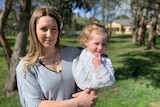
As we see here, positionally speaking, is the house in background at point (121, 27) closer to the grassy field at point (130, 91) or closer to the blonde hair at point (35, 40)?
the grassy field at point (130, 91)

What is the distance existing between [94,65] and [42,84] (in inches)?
16.2

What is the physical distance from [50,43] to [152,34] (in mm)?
17878

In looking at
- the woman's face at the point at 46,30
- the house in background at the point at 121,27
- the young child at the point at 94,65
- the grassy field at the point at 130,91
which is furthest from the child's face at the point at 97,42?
the house in background at the point at 121,27

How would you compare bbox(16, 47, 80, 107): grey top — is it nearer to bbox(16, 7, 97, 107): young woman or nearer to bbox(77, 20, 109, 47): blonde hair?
bbox(16, 7, 97, 107): young woman

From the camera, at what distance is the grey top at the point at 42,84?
215cm

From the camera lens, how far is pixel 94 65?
223 centimetres

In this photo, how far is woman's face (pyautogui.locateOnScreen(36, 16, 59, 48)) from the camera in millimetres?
2176

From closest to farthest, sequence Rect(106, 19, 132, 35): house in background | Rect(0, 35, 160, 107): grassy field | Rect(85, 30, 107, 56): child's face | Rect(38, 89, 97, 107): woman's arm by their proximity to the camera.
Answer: Rect(38, 89, 97, 107): woman's arm
Rect(85, 30, 107, 56): child's face
Rect(0, 35, 160, 107): grassy field
Rect(106, 19, 132, 35): house in background

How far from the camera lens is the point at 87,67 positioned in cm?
224

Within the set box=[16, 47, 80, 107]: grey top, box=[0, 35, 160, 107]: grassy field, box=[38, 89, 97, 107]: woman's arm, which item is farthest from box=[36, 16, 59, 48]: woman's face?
box=[0, 35, 160, 107]: grassy field

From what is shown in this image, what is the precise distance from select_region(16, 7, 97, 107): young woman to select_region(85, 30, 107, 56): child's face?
22 cm

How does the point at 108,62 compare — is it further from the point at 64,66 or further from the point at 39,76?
the point at 39,76

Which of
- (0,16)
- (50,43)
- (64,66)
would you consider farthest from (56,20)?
(0,16)

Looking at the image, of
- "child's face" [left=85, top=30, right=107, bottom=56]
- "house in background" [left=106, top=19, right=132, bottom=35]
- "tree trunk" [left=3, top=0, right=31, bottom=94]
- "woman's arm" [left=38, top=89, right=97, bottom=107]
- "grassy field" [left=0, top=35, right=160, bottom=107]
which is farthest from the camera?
"house in background" [left=106, top=19, right=132, bottom=35]
